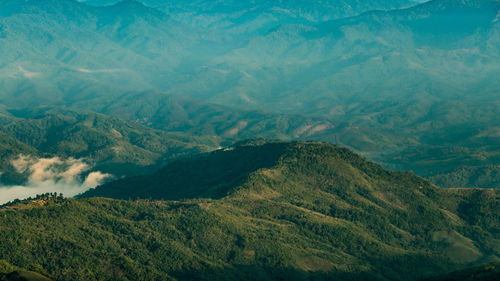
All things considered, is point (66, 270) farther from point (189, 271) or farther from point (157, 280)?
point (189, 271)

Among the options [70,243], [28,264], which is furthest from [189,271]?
[28,264]

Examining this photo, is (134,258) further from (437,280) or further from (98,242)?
(437,280)

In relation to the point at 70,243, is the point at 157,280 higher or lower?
lower

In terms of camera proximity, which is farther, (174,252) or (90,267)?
(174,252)

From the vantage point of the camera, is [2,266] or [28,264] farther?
[28,264]

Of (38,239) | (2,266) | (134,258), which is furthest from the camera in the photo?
(134,258)

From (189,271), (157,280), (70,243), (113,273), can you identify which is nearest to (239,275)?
(189,271)

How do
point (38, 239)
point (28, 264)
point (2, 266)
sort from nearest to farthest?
point (2, 266)
point (28, 264)
point (38, 239)

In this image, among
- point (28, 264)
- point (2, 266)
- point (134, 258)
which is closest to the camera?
point (2, 266)

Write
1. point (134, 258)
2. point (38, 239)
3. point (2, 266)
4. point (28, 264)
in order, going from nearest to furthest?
point (2, 266) < point (28, 264) < point (38, 239) < point (134, 258)
